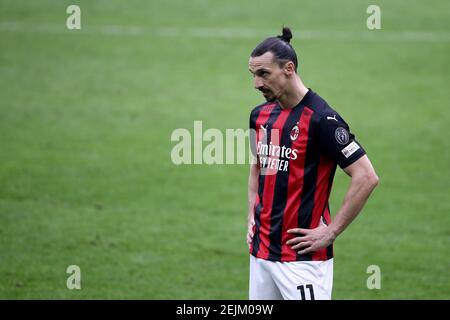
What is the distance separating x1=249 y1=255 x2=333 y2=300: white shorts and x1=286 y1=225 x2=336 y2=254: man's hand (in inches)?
5.4

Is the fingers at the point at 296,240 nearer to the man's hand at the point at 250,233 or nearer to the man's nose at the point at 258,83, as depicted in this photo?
the man's hand at the point at 250,233

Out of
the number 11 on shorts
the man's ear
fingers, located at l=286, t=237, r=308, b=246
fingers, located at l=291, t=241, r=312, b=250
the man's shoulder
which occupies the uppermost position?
the man's ear

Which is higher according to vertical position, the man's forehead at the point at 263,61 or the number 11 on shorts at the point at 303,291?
the man's forehead at the point at 263,61

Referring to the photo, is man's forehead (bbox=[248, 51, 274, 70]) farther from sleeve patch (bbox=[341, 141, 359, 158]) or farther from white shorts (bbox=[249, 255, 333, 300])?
white shorts (bbox=[249, 255, 333, 300])

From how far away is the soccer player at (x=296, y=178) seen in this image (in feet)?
19.5

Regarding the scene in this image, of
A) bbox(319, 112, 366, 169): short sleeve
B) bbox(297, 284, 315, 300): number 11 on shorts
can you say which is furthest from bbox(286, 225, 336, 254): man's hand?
bbox(319, 112, 366, 169): short sleeve

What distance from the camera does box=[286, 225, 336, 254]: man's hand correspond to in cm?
604

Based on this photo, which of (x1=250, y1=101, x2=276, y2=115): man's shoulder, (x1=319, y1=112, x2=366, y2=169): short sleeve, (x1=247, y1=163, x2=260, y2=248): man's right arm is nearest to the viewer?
(x1=319, y1=112, x2=366, y2=169): short sleeve

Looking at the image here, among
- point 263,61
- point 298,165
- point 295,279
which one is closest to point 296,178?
point 298,165

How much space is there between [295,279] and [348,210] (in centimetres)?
67

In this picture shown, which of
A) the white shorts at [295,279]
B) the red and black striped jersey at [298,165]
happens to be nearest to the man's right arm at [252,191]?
the red and black striped jersey at [298,165]

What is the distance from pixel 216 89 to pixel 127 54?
355cm
